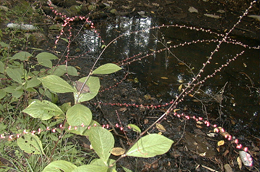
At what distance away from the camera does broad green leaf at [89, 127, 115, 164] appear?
3.90ft

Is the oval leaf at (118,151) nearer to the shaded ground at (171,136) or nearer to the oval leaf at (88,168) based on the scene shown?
the shaded ground at (171,136)

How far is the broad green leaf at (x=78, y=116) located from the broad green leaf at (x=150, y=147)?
0.30m

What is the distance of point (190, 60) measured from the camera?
3.41 metres

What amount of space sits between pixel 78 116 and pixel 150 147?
16.8 inches

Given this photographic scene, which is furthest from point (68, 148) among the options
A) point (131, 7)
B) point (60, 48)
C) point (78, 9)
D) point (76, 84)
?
point (131, 7)

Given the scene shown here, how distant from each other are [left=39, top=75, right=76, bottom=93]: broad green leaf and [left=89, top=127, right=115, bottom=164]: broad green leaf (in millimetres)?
281

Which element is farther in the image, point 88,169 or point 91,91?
point 91,91

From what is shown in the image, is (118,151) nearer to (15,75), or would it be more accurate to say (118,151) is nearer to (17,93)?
(17,93)

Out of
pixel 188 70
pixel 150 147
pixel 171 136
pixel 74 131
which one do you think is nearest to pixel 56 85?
pixel 74 131

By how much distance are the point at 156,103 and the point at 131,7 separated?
11.0ft

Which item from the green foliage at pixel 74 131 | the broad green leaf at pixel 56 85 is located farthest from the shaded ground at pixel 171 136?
the broad green leaf at pixel 56 85

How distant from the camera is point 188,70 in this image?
3.19 meters

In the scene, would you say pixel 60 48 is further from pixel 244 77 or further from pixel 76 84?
pixel 244 77

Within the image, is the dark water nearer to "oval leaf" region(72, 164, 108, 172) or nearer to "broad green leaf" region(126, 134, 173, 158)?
"broad green leaf" region(126, 134, 173, 158)
